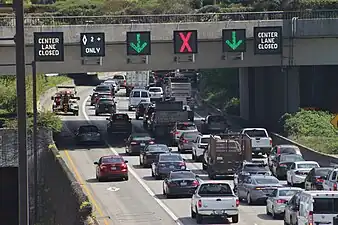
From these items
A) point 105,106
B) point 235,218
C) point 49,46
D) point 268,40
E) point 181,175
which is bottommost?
point 235,218

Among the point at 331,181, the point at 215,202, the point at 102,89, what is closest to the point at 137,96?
the point at 102,89

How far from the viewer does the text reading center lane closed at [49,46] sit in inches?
2354

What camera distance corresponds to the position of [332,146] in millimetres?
54250

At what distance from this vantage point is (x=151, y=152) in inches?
2062

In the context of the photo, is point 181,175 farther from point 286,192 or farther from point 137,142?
point 137,142

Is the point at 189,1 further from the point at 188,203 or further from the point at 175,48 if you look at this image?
the point at 188,203

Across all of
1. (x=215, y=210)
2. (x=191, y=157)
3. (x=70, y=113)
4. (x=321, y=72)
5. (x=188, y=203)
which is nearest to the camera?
(x=215, y=210)

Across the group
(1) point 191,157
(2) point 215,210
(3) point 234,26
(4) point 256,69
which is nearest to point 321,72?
(4) point 256,69

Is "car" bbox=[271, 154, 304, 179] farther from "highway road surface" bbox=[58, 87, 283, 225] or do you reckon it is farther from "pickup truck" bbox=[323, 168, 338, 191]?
"pickup truck" bbox=[323, 168, 338, 191]

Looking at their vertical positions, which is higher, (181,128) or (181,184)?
(181,128)

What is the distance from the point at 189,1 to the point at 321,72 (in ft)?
112

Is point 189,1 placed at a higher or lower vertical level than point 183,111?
higher

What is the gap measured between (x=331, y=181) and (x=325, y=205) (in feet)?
29.3

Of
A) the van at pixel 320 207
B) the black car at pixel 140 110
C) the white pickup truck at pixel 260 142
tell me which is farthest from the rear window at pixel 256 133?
the van at pixel 320 207
